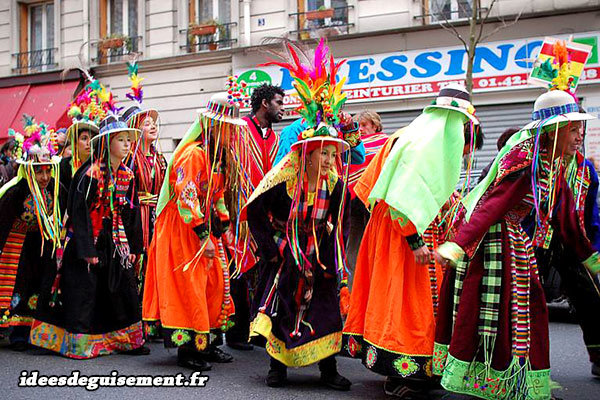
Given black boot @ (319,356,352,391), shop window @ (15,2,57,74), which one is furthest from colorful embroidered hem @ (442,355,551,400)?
shop window @ (15,2,57,74)

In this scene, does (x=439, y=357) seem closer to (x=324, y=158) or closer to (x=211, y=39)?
(x=324, y=158)

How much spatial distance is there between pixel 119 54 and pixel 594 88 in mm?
10249

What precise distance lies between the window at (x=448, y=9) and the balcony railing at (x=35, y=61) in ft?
30.3

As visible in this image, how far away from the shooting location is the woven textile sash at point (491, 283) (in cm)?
384

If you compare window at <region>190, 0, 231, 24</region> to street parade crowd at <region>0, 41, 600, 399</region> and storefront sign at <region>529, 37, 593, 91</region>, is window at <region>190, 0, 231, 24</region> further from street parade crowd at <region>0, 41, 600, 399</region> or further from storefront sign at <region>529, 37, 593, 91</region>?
storefront sign at <region>529, 37, 593, 91</region>

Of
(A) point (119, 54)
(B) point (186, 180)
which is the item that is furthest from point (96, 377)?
(A) point (119, 54)

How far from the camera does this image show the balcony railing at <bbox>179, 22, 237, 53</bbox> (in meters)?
15.5

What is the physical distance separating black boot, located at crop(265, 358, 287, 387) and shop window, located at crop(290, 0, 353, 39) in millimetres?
10384

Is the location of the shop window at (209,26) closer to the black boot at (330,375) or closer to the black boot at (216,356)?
the black boot at (216,356)

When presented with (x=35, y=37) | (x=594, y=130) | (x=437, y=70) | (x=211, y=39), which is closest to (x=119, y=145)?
(x=437, y=70)

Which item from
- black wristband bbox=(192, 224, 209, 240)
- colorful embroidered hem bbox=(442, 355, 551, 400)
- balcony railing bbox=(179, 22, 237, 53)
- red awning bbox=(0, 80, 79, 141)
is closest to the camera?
colorful embroidered hem bbox=(442, 355, 551, 400)

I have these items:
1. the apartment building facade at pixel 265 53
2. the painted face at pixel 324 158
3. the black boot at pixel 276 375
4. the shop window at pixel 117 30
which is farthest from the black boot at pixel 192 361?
the shop window at pixel 117 30

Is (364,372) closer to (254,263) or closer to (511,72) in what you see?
(254,263)

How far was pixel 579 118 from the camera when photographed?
153 inches
